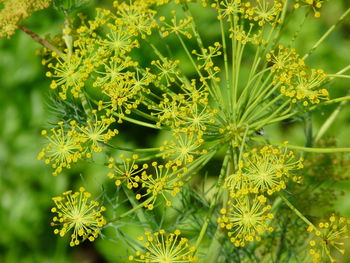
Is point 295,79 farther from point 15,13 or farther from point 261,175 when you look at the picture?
point 15,13

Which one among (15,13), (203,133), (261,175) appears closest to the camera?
(261,175)

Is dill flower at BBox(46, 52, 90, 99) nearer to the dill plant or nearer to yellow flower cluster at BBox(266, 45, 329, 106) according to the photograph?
the dill plant

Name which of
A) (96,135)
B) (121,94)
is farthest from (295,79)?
(96,135)

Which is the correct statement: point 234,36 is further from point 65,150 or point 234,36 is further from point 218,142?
point 65,150

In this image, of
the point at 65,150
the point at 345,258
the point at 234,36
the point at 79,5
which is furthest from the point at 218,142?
the point at 345,258

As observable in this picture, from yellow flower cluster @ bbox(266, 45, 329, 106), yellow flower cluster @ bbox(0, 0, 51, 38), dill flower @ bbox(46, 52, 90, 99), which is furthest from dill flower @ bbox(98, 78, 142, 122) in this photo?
yellow flower cluster @ bbox(266, 45, 329, 106)

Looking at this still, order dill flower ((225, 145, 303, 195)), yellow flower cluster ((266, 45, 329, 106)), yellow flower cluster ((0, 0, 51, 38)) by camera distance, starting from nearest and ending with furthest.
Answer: dill flower ((225, 145, 303, 195))
yellow flower cluster ((266, 45, 329, 106))
yellow flower cluster ((0, 0, 51, 38))

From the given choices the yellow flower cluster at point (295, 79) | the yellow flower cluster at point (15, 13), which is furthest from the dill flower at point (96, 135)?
the yellow flower cluster at point (295, 79)

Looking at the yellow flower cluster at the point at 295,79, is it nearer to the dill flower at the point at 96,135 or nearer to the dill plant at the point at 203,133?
the dill plant at the point at 203,133
